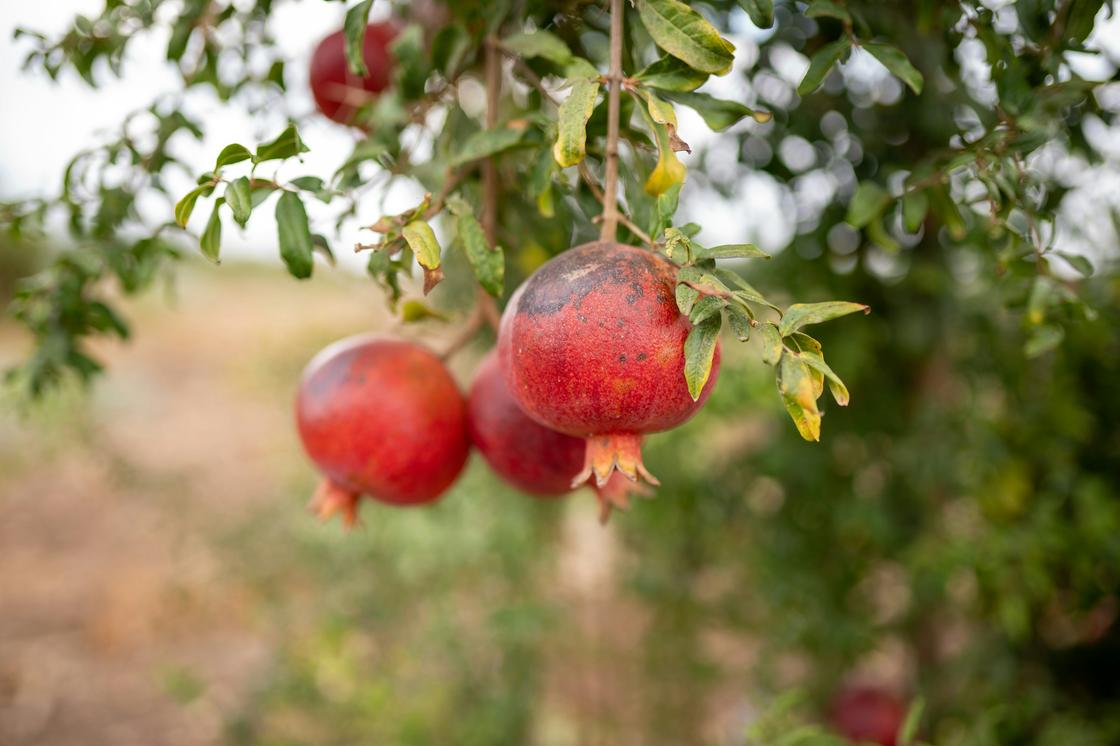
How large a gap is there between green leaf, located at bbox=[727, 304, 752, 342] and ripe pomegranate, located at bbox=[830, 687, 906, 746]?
4.74 ft

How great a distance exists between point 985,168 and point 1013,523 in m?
0.98

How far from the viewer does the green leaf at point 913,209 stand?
868 mm

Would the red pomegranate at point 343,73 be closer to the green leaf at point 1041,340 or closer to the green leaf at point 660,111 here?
→ the green leaf at point 660,111

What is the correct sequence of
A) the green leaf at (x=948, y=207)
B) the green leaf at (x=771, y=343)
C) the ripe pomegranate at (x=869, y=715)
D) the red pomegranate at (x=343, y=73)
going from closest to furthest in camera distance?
1. the green leaf at (x=771, y=343)
2. the green leaf at (x=948, y=207)
3. the red pomegranate at (x=343, y=73)
4. the ripe pomegranate at (x=869, y=715)

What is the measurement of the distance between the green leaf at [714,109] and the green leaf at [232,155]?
39 centimetres

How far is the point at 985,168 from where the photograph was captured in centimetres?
77

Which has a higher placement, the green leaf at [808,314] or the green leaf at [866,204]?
the green leaf at [808,314]

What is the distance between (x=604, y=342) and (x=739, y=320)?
0.10 m

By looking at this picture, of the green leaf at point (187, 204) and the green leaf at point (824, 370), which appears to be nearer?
the green leaf at point (824, 370)

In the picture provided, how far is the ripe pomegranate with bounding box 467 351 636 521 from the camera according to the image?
836mm

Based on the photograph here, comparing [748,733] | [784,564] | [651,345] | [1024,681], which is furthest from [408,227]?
[1024,681]

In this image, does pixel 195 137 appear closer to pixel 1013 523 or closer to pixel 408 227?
pixel 408 227

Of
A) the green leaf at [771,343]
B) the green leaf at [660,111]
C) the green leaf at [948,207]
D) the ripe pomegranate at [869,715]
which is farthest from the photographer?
the ripe pomegranate at [869,715]

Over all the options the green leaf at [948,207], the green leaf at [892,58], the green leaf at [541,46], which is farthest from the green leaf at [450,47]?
the green leaf at [948,207]
